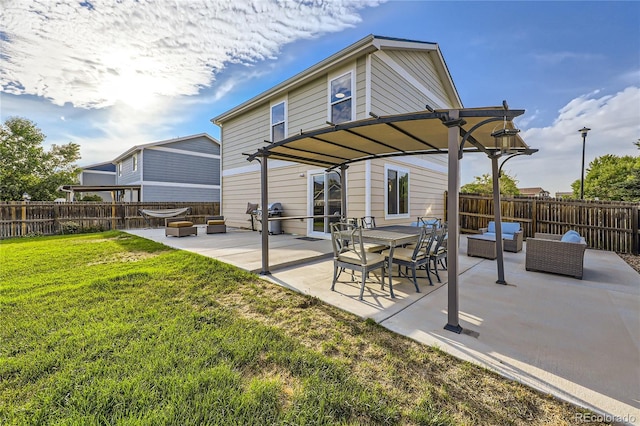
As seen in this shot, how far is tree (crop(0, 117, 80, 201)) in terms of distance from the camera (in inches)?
602

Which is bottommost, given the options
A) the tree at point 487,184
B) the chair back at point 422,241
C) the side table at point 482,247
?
the side table at point 482,247

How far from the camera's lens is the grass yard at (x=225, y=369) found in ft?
5.04

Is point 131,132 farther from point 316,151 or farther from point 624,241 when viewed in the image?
point 624,241

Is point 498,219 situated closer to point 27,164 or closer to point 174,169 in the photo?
point 174,169

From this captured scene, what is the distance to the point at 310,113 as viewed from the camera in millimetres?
8008

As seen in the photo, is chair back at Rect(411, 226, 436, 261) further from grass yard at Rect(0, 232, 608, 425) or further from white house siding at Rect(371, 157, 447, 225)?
Answer: white house siding at Rect(371, 157, 447, 225)

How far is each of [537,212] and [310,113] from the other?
25.2ft

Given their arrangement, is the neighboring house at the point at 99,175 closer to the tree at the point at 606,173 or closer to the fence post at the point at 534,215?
the fence post at the point at 534,215

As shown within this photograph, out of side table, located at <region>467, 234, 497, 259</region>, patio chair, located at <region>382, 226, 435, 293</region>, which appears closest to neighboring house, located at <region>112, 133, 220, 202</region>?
patio chair, located at <region>382, 226, 435, 293</region>

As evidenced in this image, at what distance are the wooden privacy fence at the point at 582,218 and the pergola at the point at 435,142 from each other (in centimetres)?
524

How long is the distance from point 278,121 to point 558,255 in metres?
8.35

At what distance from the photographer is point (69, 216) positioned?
34.3ft

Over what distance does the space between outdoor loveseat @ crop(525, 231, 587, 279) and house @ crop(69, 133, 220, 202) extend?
→ 17838mm

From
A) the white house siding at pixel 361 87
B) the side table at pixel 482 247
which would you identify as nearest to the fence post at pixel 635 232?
the side table at pixel 482 247
